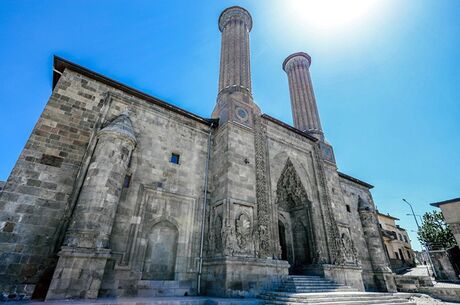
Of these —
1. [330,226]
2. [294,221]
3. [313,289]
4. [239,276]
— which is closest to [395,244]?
[330,226]

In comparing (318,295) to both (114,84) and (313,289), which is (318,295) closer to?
(313,289)

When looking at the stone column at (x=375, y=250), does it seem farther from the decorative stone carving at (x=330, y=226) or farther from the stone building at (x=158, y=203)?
the decorative stone carving at (x=330, y=226)

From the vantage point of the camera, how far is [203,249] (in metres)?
8.35

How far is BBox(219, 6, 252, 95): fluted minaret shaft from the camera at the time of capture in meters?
13.7

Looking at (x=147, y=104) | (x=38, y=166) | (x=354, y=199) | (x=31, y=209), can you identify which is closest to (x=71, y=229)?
(x=31, y=209)

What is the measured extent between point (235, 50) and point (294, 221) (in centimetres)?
1133

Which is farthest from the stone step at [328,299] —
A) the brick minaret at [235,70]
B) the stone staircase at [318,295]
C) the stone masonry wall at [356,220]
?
the brick minaret at [235,70]

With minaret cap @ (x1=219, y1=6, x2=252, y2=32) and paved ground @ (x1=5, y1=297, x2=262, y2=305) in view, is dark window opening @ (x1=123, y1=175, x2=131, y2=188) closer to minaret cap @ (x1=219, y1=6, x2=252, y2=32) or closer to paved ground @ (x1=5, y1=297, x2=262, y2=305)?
paved ground @ (x1=5, y1=297, x2=262, y2=305)

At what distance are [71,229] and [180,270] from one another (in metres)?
3.71

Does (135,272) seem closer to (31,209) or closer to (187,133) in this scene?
(31,209)

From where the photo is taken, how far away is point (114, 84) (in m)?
9.12

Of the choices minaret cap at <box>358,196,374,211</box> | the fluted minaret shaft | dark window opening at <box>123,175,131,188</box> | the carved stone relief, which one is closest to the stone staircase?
the carved stone relief

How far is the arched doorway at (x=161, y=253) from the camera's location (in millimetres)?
7414

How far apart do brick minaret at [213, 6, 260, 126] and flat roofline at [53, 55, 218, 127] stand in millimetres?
1233
